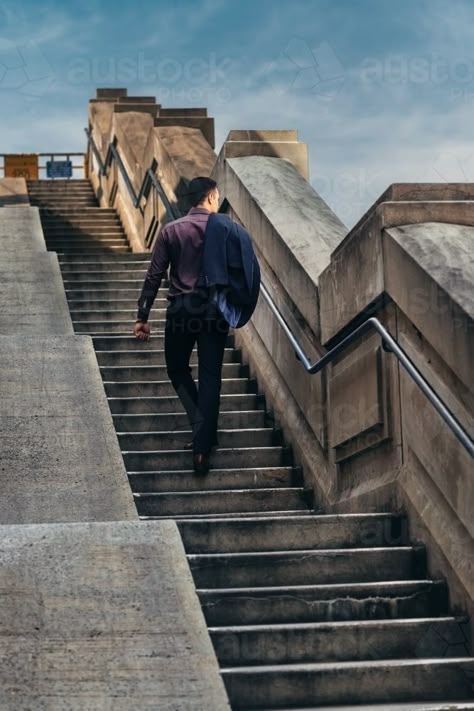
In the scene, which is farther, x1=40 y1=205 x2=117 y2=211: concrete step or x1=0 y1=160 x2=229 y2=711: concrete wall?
x1=40 y1=205 x2=117 y2=211: concrete step

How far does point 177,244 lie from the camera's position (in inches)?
256

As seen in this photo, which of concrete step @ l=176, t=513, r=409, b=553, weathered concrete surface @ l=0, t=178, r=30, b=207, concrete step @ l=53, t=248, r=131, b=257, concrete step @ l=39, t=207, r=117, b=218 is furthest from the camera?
weathered concrete surface @ l=0, t=178, r=30, b=207

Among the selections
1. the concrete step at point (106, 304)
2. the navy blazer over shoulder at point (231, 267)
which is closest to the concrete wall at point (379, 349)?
the navy blazer over shoulder at point (231, 267)

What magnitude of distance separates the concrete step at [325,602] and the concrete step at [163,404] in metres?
2.74

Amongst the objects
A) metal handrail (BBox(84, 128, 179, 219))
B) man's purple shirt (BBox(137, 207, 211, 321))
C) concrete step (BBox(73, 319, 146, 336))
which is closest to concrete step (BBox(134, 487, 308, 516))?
man's purple shirt (BBox(137, 207, 211, 321))

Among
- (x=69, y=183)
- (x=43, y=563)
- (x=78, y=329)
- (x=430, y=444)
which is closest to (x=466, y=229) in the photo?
(x=430, y=444)

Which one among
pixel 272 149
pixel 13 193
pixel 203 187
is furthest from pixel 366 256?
pixel 13 193

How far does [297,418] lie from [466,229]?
1.74m

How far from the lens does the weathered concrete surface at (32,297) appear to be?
7.74m

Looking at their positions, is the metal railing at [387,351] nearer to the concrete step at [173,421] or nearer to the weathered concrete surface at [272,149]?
the concrete step at [173,421]

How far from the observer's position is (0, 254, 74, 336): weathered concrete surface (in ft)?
25.4

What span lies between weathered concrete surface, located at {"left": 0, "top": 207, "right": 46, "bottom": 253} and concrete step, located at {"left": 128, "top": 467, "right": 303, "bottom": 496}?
14.6 ft

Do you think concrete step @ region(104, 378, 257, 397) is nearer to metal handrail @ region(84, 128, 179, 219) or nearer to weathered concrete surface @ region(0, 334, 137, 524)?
weathered concrete surface @ region(0, 334, 137, 524)

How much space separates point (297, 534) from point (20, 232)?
6.96 m
